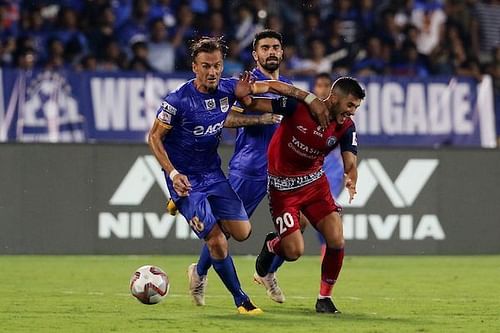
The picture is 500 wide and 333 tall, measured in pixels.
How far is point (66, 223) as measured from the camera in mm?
17906

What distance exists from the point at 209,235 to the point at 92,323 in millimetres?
1373

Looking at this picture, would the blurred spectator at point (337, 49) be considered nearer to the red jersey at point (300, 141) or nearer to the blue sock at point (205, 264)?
the blue sock at point (205, 264)

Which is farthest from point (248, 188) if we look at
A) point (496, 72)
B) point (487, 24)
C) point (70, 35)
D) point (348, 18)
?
point (487, 24)

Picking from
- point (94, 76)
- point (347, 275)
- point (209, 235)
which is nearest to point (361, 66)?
point (94, 76)

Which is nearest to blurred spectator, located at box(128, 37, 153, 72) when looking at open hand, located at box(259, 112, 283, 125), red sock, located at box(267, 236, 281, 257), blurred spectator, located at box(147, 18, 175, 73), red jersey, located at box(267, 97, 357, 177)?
blurred spectator, located at box(147, 18, 175, 73)

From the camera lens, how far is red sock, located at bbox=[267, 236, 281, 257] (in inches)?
445

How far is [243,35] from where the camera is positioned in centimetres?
2133

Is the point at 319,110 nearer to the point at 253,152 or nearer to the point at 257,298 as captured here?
the point at 253,152

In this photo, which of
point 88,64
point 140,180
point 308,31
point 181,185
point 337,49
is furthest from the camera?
point 308,31

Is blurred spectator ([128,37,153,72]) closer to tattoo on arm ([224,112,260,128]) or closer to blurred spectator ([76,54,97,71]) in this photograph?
blurred spectator ([76,54,97,71])

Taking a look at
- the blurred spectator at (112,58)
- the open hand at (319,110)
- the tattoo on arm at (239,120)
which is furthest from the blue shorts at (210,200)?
the blurred spectator at (112,58)

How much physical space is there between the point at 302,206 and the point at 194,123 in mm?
1197

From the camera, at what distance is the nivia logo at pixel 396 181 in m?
18.7

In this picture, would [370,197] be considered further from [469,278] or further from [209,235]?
[209,235]
